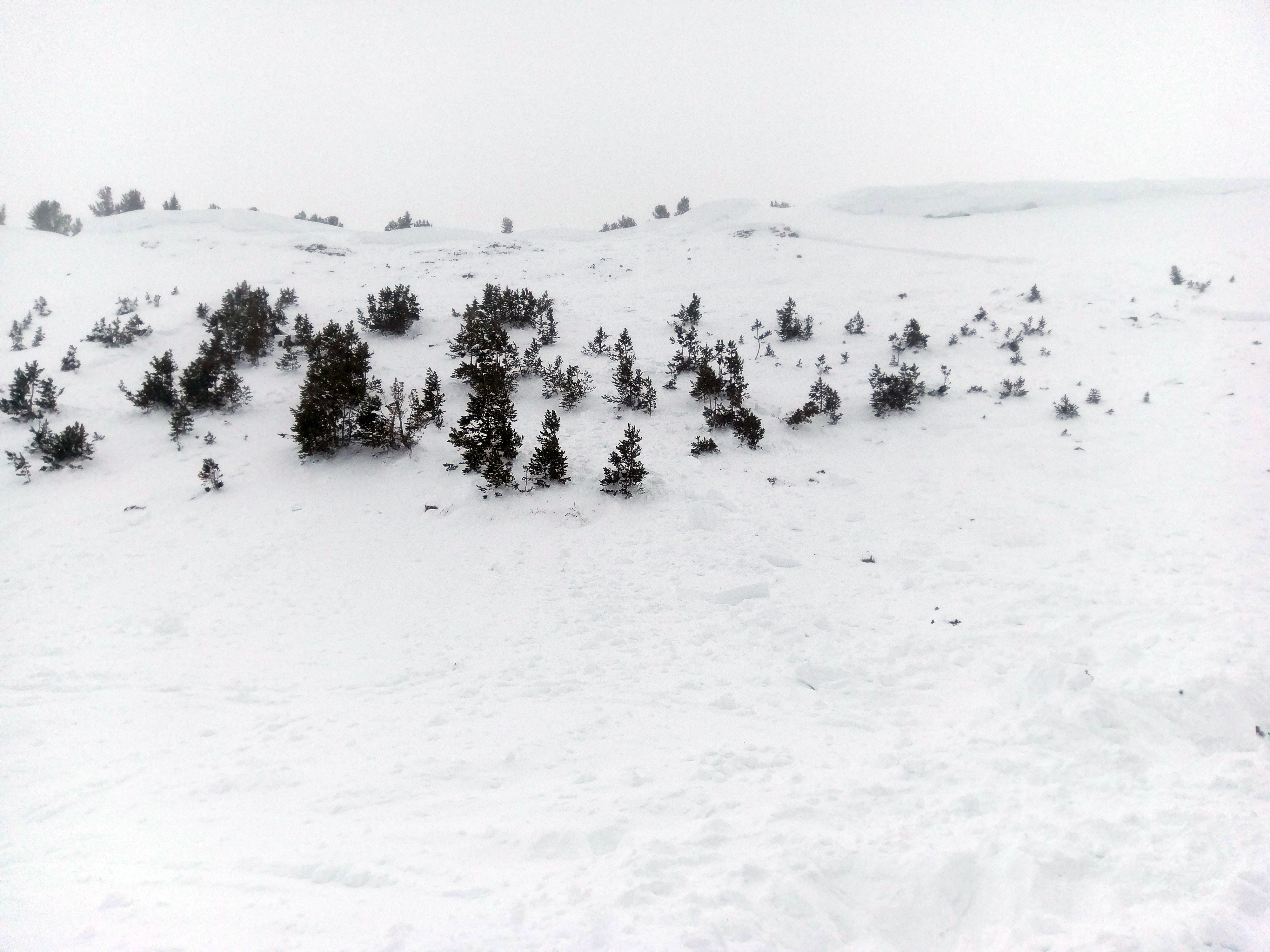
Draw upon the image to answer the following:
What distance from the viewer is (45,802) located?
4.48 meters

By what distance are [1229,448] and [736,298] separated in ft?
46.3

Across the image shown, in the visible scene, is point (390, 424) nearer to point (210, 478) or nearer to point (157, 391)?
point (210, 478)

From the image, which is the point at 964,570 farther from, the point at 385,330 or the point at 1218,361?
the point at 385,330

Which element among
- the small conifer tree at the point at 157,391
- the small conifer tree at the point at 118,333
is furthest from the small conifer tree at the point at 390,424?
the small conifer tree at the point at 118,333

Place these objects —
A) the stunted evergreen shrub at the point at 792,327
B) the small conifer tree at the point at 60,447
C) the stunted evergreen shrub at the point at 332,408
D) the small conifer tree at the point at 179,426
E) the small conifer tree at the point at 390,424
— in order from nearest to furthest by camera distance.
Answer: the small conifer tree at the point at 60,447
the stunted evergreen shrub at the point at 332,408
the small conifer tree at the point at 390,424
the small conifer tree at the point at 179,426
the stunted evergreen shrub at the point at 792,327

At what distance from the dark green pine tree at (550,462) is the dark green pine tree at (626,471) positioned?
0.81 m

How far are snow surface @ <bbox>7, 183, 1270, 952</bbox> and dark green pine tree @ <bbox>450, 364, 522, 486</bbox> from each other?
484 millimetres

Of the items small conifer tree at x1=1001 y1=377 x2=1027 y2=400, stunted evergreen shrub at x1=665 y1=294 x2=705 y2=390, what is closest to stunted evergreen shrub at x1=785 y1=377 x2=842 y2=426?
stunted evergreen shrub at x1=665 y1=294 x2=705 y2=390

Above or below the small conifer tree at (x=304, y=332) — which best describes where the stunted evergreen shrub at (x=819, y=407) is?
below

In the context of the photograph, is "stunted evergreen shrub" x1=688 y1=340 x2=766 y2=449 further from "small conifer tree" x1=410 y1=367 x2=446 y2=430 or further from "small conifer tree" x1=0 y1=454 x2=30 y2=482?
"small conifer tree" x1=0 y1=454 x2=30 y2=482

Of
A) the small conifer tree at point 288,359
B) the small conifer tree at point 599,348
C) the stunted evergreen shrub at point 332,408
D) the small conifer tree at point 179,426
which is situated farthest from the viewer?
the small conifer tree at point 599,348

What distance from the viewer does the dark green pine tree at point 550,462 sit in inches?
391

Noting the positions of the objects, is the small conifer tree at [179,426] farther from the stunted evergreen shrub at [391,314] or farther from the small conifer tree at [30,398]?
the stunted evergreen shrub at [391,314]

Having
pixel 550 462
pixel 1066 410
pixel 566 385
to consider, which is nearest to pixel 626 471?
pixel 550 462
